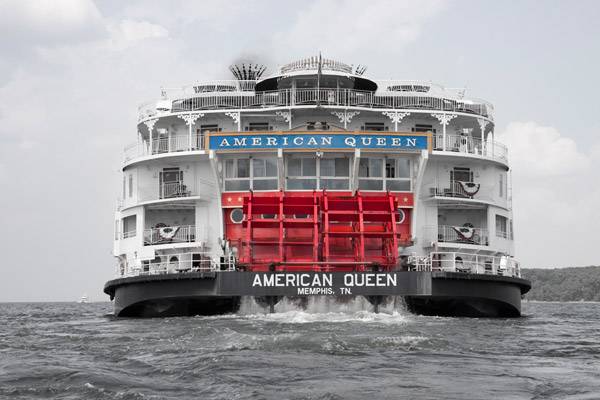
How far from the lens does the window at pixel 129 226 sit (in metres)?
27.1

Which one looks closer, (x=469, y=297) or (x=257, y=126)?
(x=469, y=297)

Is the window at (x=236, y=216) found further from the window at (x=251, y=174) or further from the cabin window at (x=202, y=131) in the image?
the cabin window at (x=202, y=131)

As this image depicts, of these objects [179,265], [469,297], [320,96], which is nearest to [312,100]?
[320,96]

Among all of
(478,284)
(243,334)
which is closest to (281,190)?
(478,284)

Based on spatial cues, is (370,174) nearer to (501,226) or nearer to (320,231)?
(320,231)

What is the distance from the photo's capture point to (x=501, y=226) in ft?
88.6

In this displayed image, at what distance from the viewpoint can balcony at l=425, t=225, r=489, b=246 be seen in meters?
25.2

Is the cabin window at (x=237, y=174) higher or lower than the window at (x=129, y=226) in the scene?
higher

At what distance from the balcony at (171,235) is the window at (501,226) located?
881cm

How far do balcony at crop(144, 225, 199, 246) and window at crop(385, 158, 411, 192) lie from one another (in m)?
5.62

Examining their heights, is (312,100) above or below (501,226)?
above

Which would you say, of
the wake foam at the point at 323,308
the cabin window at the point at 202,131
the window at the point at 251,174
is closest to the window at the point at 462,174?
the window at the point at 251,174

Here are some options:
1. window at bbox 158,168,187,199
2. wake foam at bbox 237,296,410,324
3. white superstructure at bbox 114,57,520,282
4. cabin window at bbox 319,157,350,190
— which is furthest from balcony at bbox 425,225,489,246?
window at bbox 158,168,187,199

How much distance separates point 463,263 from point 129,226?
32.9ft
